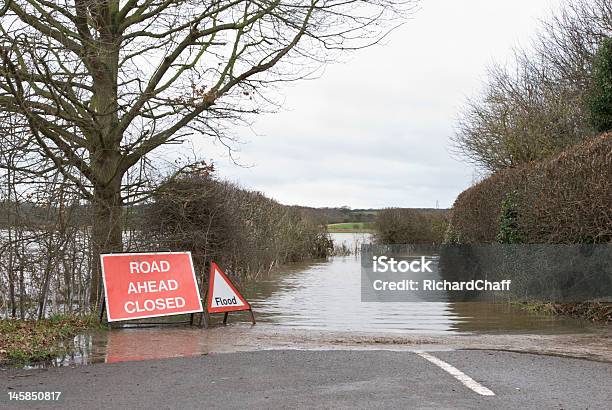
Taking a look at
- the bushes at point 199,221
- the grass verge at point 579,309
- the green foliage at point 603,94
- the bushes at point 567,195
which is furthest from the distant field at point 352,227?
the grass verge at point 579,309

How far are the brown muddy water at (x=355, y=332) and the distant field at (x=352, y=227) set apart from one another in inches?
957

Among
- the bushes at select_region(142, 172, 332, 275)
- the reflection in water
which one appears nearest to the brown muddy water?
the reflection in water

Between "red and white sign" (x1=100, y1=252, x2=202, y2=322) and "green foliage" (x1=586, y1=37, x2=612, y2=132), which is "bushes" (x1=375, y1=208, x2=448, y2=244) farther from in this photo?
"red and white sign" (x1=100, y1=252, x2=202, y2=322)

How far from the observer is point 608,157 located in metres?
12.5

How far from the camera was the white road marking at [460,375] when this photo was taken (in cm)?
674

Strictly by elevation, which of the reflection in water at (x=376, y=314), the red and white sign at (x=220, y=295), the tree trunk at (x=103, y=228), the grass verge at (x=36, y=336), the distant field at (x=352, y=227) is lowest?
the reflection in water at (x=376, y=314)

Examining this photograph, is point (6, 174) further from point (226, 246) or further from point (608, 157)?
point (608, 157)

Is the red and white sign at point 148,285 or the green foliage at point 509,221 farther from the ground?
the green foliage at point 509,221

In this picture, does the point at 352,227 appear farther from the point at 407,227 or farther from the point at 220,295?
the point at 220,295

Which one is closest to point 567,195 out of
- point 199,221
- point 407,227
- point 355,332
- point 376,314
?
point 376,314

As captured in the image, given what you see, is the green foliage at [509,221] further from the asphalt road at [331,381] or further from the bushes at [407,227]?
the bushes at [407,227]

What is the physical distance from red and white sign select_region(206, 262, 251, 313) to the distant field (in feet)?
96.9

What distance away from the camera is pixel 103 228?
13.1 m

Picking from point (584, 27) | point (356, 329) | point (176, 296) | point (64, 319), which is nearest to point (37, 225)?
point (64, 319)
